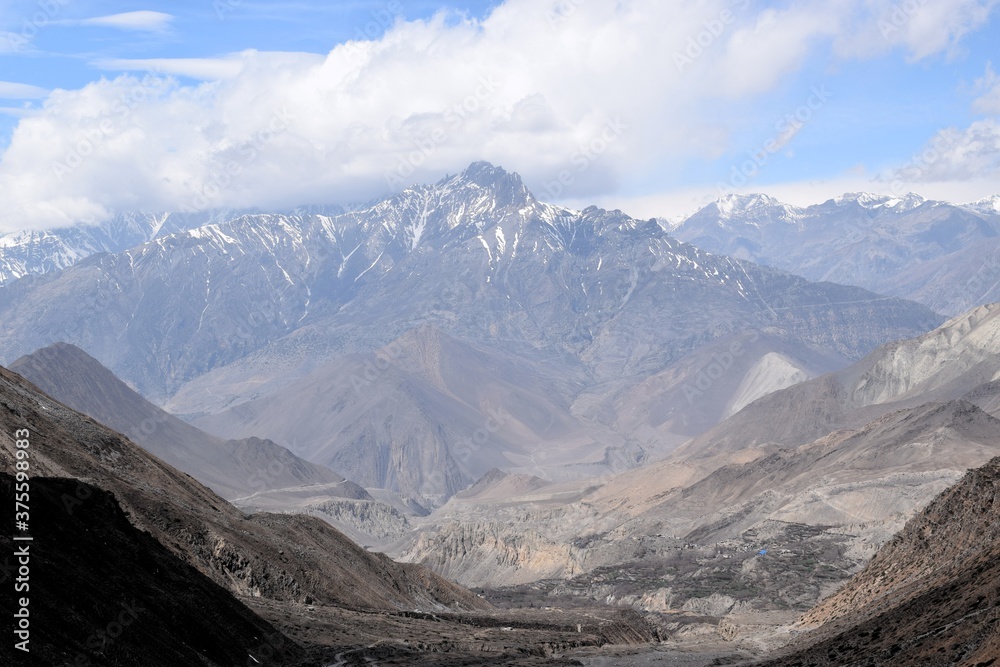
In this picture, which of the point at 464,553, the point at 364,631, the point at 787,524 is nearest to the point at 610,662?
the point at 364,631

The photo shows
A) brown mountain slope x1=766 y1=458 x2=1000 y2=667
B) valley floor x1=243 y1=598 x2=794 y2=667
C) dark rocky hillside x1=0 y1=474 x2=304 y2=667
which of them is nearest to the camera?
brown mountain slope x1=766 y1=458 x2=1000 y2=667

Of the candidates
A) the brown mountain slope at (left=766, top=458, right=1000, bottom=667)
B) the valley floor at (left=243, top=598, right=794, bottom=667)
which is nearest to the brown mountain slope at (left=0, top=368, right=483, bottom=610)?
the valley floor at (left=243, top=598, right=794, bottom=667)

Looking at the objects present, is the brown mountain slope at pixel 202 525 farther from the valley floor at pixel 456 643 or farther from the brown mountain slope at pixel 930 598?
the brown mountain slope at pixel 930 598

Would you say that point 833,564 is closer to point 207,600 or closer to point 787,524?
point 787,524

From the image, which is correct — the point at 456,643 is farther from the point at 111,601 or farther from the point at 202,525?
the point at 111,601

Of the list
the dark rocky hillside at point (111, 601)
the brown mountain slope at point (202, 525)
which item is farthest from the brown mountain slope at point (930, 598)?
→ the brown mountain slope at point (202, 525)

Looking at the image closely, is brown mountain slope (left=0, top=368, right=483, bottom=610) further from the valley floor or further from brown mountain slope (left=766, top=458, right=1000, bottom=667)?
brown mountain slope (left=766, top=458, right=1000, bottom=667)

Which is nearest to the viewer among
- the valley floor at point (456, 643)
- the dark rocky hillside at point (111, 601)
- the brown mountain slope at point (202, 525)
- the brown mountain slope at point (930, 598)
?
the brown mountain slope at point (930, 598)
